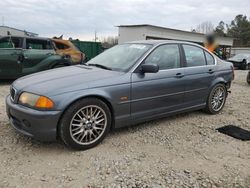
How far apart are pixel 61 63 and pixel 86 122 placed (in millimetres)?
6020

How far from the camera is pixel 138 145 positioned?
4.05 m

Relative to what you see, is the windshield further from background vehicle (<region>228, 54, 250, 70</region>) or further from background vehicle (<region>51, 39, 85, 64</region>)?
background vehicle (<region>228, 54, 250, 70</region>)

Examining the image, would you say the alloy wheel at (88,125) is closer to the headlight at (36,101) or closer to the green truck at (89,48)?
the headlight at (36,101)

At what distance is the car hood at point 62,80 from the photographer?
3.63 meters

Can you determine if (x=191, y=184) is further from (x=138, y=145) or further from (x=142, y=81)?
(x=142, y=81)

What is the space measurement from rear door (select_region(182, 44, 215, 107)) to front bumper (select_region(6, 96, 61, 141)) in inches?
99.2

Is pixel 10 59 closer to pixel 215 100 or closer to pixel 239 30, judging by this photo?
pixel 215 100

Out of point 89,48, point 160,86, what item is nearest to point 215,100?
point 160,86

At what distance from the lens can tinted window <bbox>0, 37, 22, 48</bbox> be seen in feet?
29.0

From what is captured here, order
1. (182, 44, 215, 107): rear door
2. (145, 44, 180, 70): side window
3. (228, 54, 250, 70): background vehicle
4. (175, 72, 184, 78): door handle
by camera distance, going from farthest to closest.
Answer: (228, 54, 250, 70): background vehicle, (182, 44, 215, 107): rear door, (175, 72, 184, 78): door handle, (145, 44, 180, 70): side window

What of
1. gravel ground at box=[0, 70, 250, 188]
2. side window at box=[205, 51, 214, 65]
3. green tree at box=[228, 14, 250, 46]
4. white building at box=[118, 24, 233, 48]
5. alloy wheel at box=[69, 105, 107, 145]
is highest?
green tree at box=[228, 14, 250, 46]

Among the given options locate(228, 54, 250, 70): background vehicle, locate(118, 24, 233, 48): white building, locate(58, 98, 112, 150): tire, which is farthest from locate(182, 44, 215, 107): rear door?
locate(118, 24, 233, 48): white building

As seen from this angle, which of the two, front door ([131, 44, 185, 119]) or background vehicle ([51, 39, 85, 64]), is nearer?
front door ([131, 44, 185, 119])

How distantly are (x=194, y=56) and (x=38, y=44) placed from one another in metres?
5.91
